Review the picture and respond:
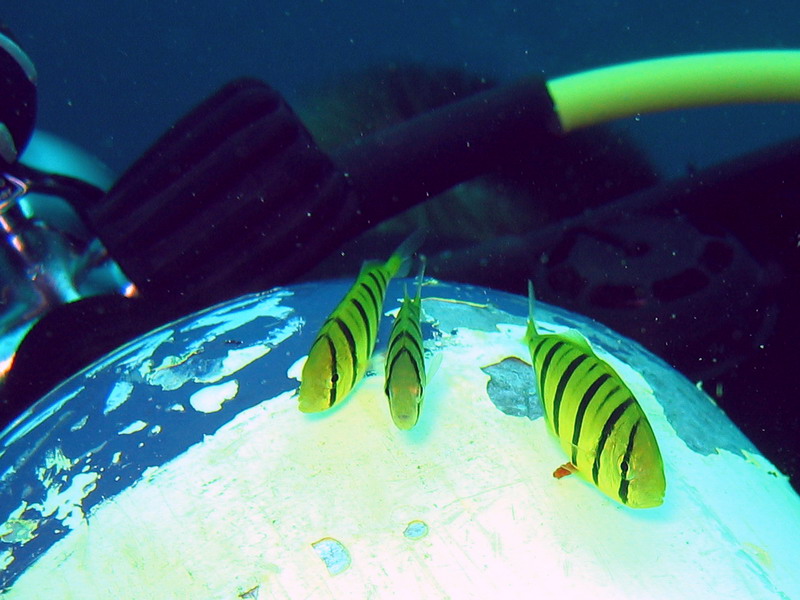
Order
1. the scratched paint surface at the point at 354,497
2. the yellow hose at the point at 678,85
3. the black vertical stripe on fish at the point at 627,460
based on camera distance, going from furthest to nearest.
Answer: the yellow hose at the point at 678,85, the scratched paint surface at the point at 354,497, the black vertical stripe on fish at the point at 627,460

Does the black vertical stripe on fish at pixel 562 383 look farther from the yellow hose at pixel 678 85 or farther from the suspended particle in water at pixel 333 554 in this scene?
the yellow hose at pixel 678 85

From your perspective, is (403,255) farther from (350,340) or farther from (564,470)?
(564,470)

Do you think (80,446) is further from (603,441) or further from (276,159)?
(276,159)

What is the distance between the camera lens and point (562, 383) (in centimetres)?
148

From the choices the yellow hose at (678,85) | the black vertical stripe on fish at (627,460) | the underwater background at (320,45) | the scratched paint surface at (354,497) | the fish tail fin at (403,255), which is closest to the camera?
the black vertical stripe on fish at (627,460)

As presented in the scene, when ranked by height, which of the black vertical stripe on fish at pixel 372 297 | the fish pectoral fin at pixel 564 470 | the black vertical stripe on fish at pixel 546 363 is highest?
the black vertical stripe on fish at pixel 372 297

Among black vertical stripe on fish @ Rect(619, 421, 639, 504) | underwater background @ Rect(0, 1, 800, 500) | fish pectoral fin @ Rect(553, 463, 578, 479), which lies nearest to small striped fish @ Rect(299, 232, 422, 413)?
fish pectoral fin @ Rect(553, 463, 578, 479)

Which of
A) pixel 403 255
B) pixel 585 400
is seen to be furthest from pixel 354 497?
pixel 403 255

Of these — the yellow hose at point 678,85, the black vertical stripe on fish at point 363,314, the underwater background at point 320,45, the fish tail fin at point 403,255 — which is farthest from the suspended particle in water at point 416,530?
the underwater background at point 320,45

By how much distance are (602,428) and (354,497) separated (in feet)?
2.17

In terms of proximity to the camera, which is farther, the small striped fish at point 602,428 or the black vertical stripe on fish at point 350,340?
the black vertical stripe on fish at point 350,340

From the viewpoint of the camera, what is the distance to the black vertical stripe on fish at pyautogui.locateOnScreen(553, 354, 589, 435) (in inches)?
58.1

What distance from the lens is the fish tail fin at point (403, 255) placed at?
233 cm

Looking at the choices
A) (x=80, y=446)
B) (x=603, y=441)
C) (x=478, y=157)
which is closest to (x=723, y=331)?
(x=478, y=157)
